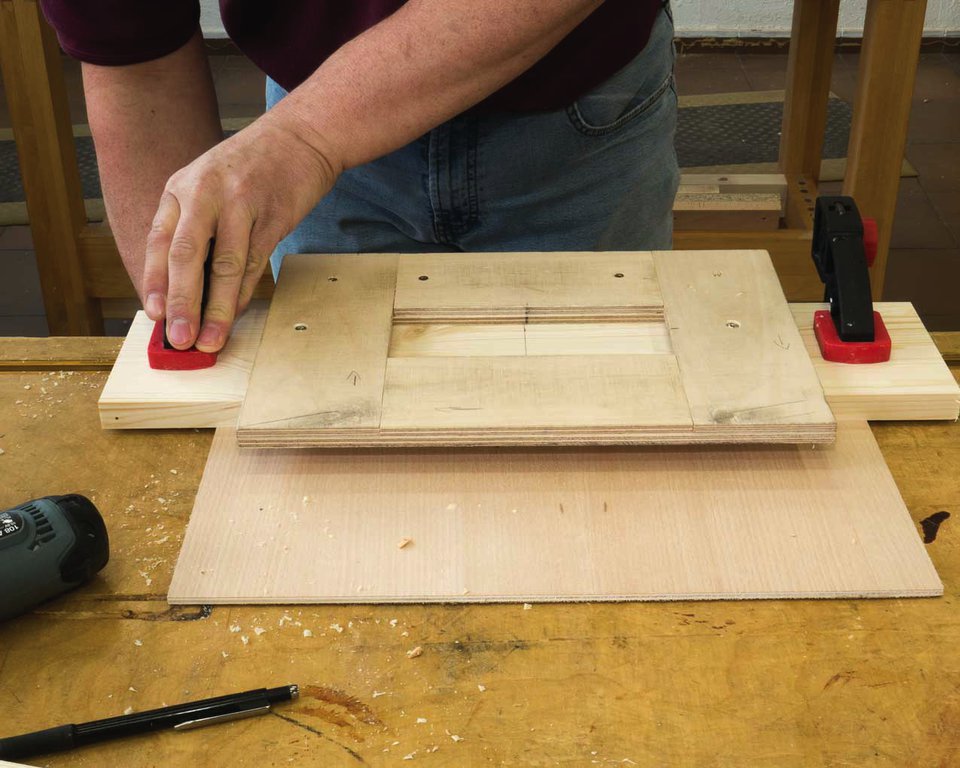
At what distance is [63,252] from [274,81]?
1200 millimetres

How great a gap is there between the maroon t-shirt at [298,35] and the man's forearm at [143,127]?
26mm

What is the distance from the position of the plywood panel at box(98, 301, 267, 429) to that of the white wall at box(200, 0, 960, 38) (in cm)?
363

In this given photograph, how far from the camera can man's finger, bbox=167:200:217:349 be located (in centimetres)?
90

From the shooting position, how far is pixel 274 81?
1.27m

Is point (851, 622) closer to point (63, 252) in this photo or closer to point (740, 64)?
point (63, 252)

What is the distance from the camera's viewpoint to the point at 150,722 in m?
0.66

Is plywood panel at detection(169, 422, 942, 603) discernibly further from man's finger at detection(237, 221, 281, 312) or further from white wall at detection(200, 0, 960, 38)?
white wall at detection(200, 0, 960, 38)

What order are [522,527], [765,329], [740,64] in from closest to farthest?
[522,527], [765,329], [740,64]

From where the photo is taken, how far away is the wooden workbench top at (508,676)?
2.14ft

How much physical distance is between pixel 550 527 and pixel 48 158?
5.77 feet

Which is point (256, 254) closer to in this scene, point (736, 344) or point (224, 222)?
point (224, 222)

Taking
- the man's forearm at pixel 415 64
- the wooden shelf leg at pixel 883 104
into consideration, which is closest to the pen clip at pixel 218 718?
the man's forearm at pixel 415 64

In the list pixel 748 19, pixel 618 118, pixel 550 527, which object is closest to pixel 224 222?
pixel 550 527

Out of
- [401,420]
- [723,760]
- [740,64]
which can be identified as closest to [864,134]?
[401,420]
